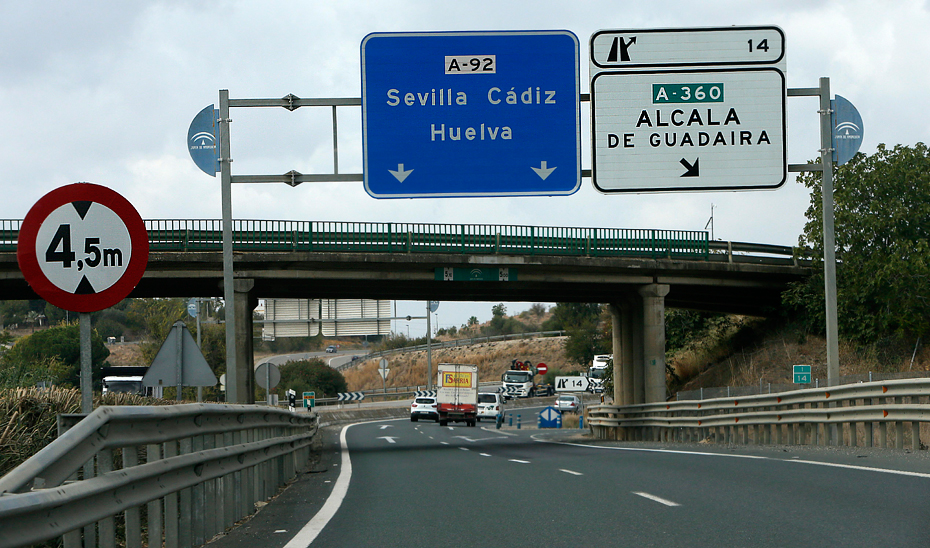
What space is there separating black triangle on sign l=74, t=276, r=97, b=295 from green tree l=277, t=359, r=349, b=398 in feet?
268

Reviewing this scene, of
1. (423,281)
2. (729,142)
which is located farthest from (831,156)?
(423,281)

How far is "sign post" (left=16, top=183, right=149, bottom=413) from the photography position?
6.25m

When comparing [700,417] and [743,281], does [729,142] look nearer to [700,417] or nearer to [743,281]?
[700,417]

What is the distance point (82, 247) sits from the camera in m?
6.40

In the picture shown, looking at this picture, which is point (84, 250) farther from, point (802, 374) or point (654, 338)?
point (654, 338)

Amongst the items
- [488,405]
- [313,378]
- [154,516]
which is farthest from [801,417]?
[313,378]

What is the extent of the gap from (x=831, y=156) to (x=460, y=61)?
305 inches

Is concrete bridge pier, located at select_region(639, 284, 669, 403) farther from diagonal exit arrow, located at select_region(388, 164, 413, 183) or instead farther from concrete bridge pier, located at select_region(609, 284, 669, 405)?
diagonal exit arrow, located at select_region(388, 164, 413, 183)

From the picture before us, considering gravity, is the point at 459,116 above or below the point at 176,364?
above

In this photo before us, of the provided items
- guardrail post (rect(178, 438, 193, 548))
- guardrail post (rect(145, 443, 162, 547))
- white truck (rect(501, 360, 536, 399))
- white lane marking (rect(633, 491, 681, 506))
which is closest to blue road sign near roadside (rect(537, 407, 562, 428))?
white lane marking (rect(633, 491, 681, 506))

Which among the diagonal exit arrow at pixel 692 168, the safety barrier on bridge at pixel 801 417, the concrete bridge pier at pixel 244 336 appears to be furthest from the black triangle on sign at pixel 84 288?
the concrete bridge pier at pixel 244 336

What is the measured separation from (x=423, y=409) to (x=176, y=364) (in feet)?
175

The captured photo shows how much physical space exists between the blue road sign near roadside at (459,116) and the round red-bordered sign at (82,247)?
33.1 ft

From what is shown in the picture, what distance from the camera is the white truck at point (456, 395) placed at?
193 ft
